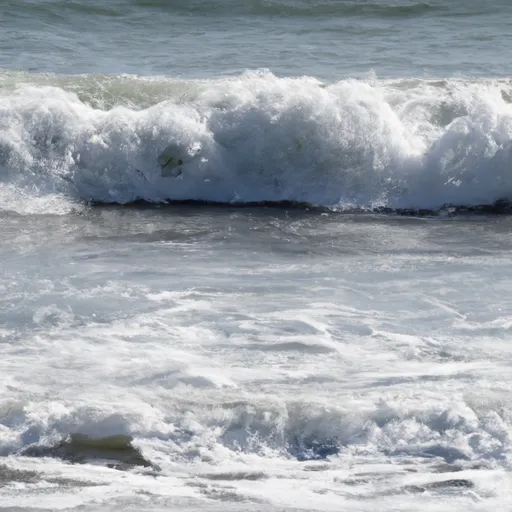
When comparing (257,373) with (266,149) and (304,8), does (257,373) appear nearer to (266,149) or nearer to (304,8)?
(266,149)

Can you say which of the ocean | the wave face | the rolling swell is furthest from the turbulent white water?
the rolling swell

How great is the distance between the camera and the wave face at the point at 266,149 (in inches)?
311

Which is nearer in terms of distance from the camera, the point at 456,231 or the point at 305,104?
the point at 456,231

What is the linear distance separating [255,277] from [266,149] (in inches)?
103

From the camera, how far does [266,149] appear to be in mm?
8219

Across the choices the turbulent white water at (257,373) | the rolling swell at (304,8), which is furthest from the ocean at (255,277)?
the rolling swell at (304,8)

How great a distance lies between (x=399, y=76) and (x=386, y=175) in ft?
8.04

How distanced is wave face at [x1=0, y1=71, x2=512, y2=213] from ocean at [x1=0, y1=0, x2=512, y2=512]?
0.06 feet

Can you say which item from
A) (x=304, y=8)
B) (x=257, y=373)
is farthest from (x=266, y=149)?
(x=304, y=8)

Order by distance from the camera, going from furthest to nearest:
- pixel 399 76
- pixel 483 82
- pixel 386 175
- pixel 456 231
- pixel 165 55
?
pixel 165 55
pixel 399 76
pixel 483 82
pixel 386 175
pixel 456 231

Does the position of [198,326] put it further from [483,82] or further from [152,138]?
[483,82]

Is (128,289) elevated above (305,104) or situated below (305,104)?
below

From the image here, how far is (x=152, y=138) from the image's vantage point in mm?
8250

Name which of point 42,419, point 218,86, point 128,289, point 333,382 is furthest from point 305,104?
point 42,419
